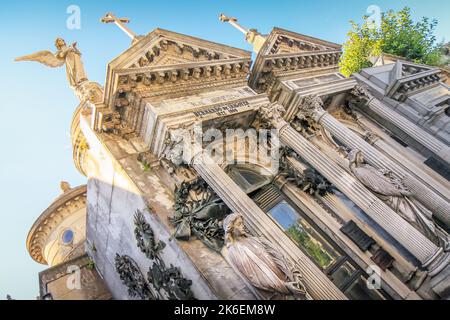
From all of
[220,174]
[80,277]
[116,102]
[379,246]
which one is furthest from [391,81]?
[80,277]

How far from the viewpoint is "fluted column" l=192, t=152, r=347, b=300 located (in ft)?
23.2

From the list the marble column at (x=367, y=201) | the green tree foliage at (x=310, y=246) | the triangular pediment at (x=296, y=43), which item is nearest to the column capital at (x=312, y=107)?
the marble column at (x=367, y=201)

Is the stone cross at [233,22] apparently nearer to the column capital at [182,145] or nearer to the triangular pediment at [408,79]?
the triangular pediment at [408,79]

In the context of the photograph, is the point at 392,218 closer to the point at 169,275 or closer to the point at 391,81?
the point at 169,275

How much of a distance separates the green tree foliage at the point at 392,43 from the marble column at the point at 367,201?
17746mm

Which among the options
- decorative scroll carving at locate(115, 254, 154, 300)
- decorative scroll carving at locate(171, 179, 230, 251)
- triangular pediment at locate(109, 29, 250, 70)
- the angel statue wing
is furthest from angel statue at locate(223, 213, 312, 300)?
the angel statue wing

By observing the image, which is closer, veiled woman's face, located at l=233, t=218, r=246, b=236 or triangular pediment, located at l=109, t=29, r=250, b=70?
veiled woman's face, located at l=233, t=218, r=246, b=236

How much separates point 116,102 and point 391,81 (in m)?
14.0

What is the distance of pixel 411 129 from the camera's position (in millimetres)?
14078

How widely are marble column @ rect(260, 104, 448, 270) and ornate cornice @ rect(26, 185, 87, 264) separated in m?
11.9

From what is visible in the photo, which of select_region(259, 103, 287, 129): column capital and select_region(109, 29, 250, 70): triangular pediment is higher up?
select_region(109, 29, 250, 70): triangular pediment

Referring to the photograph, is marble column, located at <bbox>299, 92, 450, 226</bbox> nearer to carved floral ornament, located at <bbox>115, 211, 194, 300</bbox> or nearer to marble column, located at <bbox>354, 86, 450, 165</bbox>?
marble column, located at <bbox>354, 86, 450, 165</bbox>

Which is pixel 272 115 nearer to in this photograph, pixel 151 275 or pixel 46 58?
pixel 151 275

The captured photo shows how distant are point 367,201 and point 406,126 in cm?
745
